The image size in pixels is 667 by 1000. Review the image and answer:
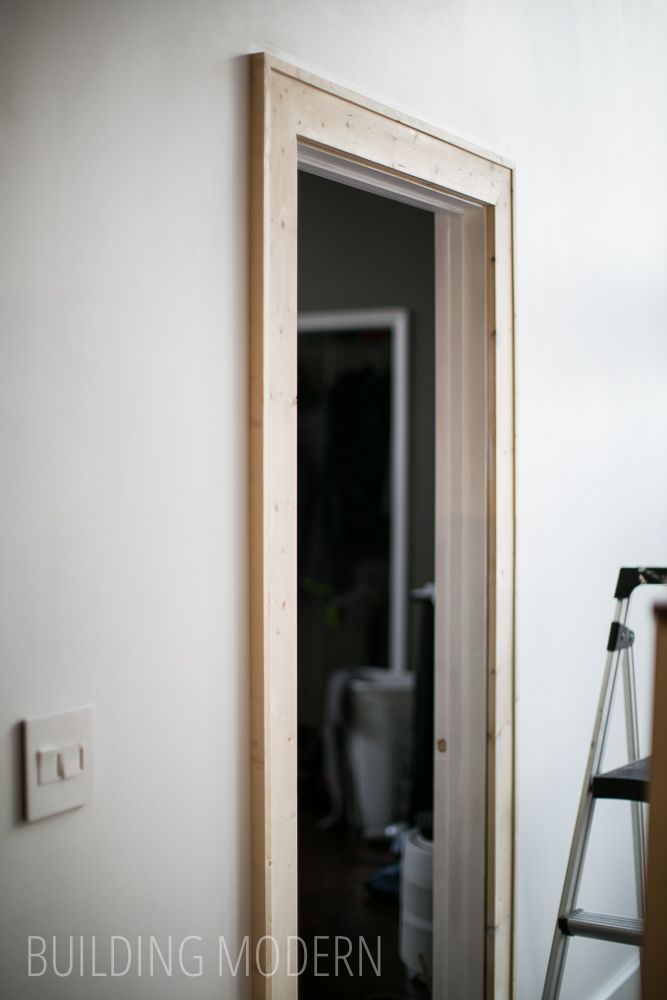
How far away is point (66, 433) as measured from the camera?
128 centimetres

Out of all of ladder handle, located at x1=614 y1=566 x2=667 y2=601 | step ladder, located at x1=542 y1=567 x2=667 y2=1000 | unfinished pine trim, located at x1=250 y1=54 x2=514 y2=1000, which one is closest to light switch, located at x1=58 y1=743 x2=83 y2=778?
unfinished pine trim, located at x1=250 y1=54 x2=514 y2=1000

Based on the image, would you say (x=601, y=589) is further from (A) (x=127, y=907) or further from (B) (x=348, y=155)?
(A) (x=127, y=907)

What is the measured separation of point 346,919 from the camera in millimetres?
3172

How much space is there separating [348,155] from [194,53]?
361 millimetres

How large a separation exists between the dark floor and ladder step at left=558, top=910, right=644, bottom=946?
957mm

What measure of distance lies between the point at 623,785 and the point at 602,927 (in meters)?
0.28

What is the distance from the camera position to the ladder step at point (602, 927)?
73.0 inches

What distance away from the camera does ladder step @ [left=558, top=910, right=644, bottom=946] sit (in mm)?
1854

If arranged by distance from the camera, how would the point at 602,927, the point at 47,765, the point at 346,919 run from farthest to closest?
1. the point at 346,919
2. the point at 602,927
3. the point at 47,765

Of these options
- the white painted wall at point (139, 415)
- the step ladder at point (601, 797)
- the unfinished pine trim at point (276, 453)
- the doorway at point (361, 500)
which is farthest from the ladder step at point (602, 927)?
the doorway at point (361, 500)

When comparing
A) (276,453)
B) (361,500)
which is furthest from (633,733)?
(361,500)

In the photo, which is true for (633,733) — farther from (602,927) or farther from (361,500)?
(361,500)

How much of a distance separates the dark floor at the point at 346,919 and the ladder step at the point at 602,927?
0.96 meters

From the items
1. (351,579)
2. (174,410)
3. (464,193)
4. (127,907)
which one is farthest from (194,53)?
(351,579)
